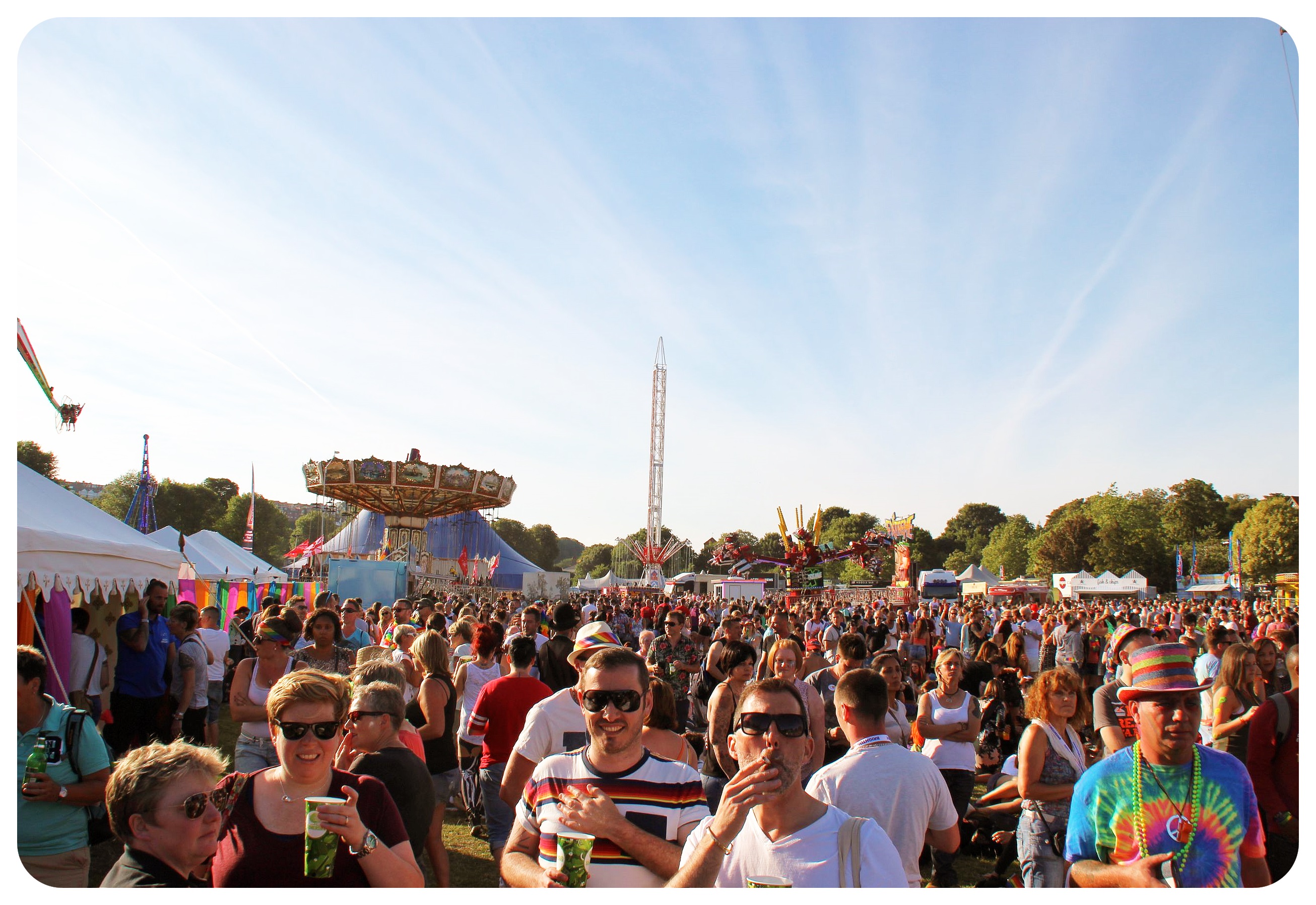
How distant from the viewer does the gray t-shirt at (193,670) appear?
23.4ft

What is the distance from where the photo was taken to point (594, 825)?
2334 millimetres

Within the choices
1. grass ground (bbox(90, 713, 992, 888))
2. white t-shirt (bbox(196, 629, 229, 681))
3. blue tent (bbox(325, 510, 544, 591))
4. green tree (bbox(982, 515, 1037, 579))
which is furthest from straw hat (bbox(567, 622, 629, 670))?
green tree (bbox(982, 515, 1037, 579))

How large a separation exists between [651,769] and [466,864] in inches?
156

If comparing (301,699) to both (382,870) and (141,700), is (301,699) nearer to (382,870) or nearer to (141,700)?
(382,870)

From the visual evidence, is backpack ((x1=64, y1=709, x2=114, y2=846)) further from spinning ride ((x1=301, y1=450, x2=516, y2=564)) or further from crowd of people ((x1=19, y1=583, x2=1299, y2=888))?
spinning ride ((x1=301, y1=450, x2=516, y2=564))

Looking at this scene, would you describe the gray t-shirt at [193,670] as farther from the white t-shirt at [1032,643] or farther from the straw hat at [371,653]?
the white t-shirt at [1032,643]

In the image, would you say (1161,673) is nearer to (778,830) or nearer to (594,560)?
(778,830)

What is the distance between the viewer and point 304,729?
270 cm

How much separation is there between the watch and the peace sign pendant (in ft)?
7.64

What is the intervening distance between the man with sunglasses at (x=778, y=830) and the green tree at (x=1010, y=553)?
81.4 metres

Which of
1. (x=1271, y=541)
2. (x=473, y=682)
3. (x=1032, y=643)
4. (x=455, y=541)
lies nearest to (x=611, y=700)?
(x=473, y=682)

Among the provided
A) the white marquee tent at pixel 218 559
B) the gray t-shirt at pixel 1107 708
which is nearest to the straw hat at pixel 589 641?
the gray t-shirt at pixel 1107 708

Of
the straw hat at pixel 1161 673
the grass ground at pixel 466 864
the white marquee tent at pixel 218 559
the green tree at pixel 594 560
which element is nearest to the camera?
the straw hat at pixel 1161 673

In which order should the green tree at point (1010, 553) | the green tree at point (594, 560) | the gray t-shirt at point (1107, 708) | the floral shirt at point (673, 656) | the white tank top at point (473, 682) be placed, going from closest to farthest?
1. the gray t-shirt at point (1107, 708)
2. the white tank top at point (473, 682)
3. the floral shirt at point (673, 656)
4. the green tree at point (1010, 553)
5. the green tree at point (594, 560)
